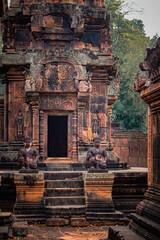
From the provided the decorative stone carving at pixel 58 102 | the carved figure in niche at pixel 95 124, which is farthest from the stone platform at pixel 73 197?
the decorative stone carving at pixel 58 102

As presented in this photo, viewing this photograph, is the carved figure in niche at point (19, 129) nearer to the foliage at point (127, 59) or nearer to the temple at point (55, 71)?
the temple at point (55, 71)

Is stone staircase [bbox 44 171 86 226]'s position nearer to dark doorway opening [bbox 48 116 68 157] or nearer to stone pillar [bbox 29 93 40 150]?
stone pillar [bbox 29 93 40 150]

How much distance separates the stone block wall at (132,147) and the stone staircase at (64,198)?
10.6 meters

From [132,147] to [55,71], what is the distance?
9.55m

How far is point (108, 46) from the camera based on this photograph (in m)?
13.2

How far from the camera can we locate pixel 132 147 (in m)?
20.7

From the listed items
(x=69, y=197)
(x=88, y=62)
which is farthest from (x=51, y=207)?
(x=88, y=62)

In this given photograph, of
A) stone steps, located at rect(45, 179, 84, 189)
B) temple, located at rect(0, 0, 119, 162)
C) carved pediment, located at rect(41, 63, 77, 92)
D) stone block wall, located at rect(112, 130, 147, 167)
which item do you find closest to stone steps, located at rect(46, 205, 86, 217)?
stone steps, located at rect(45, 179, 84, 189)

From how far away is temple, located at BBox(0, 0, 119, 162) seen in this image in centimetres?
1248

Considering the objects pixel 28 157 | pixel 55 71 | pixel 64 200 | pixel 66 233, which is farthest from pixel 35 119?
pixel 66 233

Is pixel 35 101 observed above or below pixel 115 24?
below

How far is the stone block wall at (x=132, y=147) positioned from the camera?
20.6 meters

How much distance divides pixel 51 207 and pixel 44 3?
7400 millimetres

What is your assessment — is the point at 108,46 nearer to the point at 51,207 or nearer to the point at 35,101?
the point at 35,101
